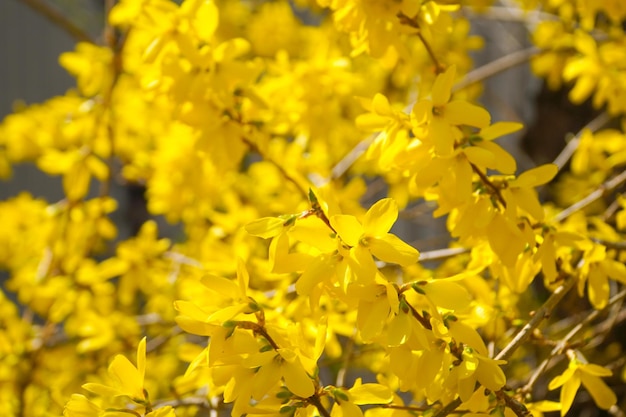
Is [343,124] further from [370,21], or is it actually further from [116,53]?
[370,21]

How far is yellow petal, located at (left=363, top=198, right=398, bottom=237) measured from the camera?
729 millimetres

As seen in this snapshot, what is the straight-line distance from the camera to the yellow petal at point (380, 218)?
2.39 ft

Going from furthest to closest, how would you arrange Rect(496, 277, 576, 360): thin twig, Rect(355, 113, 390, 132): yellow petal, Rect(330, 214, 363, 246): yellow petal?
Rect(355, 113, 390, 132): yellow petal → Rect(496, 277, 576, 360): thin twig → Rect(330, 214, 363, 246): yellow petal

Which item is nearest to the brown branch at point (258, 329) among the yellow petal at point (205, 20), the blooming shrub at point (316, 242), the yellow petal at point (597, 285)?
the blooming shrub at point (316, 242)

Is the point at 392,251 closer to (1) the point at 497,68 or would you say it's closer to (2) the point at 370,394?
(2) the point at 370,394

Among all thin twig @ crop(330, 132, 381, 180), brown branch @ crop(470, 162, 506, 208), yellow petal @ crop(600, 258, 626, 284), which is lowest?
thin twig @ crop(330, 132, 381, 180)

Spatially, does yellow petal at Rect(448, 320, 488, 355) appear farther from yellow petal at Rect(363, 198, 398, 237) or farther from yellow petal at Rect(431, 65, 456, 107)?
yellow petal at Rect(431, 65, 456, 107)

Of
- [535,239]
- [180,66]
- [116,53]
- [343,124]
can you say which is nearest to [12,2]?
[343,124]

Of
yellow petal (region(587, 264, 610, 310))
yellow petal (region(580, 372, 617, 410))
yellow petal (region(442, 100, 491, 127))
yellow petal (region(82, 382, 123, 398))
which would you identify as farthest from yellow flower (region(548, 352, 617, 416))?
yellow petal (region(82, 382, 123, 398))

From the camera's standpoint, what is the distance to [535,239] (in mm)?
940

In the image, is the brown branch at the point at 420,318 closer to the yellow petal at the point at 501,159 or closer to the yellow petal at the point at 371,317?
the yellow petal at the point at 371,317

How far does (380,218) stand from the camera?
73 cm

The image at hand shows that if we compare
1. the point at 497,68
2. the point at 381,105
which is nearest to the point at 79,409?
the point at 381,105

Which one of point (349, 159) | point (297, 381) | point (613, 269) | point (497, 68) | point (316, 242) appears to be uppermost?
point (316, 242)
